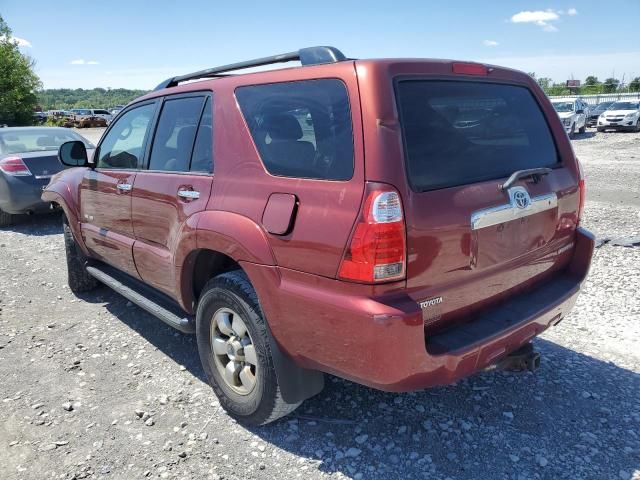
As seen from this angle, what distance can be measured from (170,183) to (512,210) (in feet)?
6.67

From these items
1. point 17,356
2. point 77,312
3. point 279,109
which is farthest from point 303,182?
point 77,312

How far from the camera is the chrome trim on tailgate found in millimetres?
2354

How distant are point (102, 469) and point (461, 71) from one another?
2722 mm

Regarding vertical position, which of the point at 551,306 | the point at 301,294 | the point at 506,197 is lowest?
the point at 551,306

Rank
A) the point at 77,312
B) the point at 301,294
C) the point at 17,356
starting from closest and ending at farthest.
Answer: the point at 301,294 < the point at 17,356 < the point at 77,312

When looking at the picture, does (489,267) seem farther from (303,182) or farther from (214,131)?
(214,131)

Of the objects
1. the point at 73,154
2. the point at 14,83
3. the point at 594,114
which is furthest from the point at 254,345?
the point at 14,83

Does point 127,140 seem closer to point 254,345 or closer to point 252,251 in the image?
point 252,251

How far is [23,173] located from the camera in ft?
25.6

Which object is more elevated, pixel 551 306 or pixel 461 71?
pixel 461 71

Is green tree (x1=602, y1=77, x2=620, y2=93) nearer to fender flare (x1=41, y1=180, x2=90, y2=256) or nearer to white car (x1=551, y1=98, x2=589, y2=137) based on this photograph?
white car (x1=551, y1=98, x2=589, y2=137)

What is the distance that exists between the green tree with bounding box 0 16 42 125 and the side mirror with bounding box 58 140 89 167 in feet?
105

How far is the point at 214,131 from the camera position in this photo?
2.94 metres

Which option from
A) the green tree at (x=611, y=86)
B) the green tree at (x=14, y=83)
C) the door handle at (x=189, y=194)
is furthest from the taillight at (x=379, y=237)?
the green tree at (x=611, y=86)
